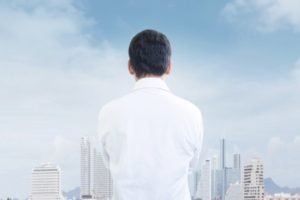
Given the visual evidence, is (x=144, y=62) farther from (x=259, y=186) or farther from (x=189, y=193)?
(x=259, y=186)

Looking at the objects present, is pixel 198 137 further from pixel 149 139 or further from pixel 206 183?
pixel 206 183

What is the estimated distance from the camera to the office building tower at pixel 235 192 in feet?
60.3

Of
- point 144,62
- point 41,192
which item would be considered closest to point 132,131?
point 144,62

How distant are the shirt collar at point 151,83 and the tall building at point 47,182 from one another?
55.2 feet

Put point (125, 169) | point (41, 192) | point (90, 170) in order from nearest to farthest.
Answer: point (125, 169) → point (90, 170) → point (41, 192)

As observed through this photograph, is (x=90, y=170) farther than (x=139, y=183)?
Yes

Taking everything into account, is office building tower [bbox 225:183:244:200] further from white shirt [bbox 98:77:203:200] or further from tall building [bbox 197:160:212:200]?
white shirt [bbox 98:77:203:200]

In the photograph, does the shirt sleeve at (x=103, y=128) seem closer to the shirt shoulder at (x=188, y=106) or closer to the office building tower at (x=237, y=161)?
the shirt shoulder at (x=188, y=106)

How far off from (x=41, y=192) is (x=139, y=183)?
1725 cm

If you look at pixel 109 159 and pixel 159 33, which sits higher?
pixel 159 33

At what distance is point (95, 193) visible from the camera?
1515cm

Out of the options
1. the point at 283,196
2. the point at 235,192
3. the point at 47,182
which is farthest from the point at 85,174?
the point at 283,196

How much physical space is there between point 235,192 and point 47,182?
7.12 meters

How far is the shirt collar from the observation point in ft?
3.88
